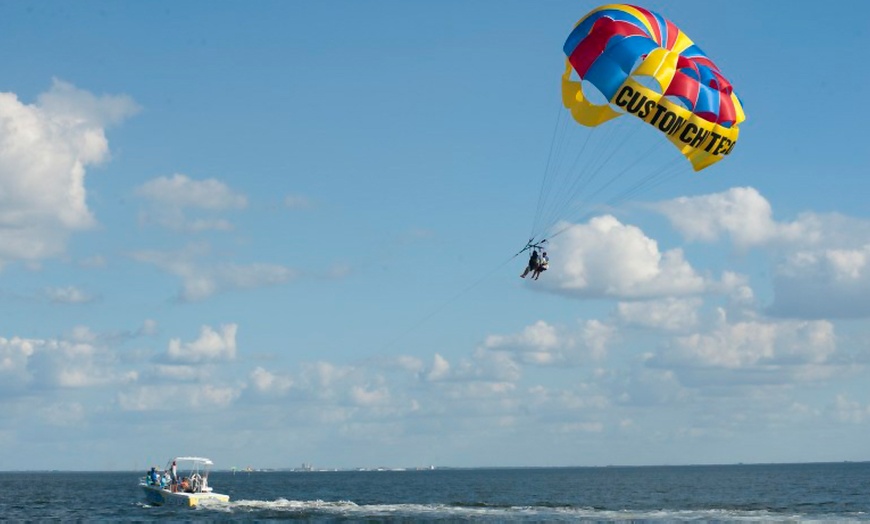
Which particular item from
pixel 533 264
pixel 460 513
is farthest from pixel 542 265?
pixel 460 513

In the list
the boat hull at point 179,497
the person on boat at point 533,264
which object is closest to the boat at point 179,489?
the boat hull at point 179,497

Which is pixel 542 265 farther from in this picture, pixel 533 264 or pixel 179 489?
pixel 179 489

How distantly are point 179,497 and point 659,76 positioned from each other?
3449 centimetres

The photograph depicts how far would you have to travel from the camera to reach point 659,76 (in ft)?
107

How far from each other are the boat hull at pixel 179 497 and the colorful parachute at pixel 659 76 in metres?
31.6

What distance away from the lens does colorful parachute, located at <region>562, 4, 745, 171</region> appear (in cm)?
3281

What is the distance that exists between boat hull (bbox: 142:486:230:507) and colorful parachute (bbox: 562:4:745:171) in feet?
104

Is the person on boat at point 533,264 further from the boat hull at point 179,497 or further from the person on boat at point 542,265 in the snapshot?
the boat hull at point 179,497

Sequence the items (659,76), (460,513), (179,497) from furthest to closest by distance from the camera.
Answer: (179,497), (460,513), (659,76)

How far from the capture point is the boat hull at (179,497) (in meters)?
53.1

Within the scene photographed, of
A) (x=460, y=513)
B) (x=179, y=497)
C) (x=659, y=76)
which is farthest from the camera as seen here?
(x=179, y=497)

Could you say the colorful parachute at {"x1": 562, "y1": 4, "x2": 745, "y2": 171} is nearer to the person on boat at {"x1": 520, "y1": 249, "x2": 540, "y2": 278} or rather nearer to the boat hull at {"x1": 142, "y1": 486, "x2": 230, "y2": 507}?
the person on boat at {"x1": 520, "y1": 249, "x2": 540, "y2": 278}

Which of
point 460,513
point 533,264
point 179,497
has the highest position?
point 533,264

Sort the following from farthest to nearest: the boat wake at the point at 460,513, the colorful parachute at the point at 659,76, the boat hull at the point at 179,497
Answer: the boat hull at the point at 179,497
the boat wake at the point at 460,513
the colorful parachute at the point at 659,76
